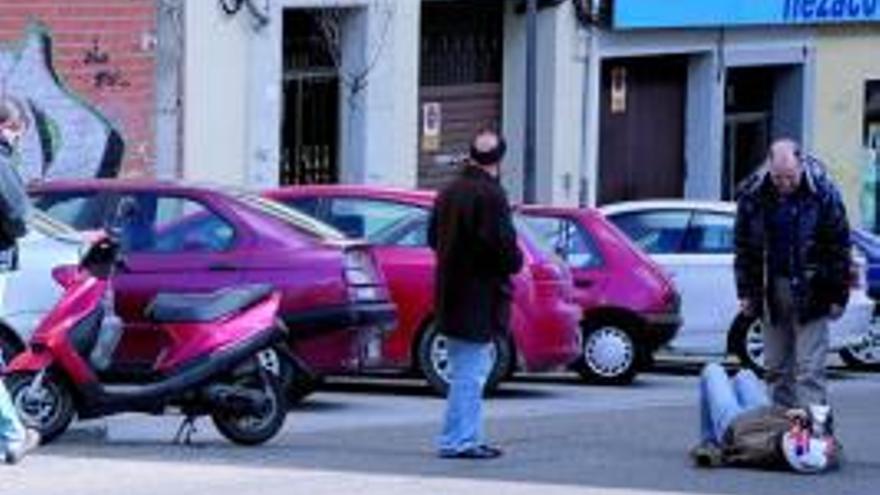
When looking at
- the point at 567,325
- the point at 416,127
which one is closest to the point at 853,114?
the point at 416,127

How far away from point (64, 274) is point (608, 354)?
6644 mm

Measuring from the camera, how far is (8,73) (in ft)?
76.6

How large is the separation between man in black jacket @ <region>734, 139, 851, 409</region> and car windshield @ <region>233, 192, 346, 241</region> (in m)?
3.80

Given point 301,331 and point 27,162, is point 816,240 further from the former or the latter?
point 27,162

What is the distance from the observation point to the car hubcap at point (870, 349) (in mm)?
23125

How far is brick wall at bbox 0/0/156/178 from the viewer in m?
23.5

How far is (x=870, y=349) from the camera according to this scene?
2334 centimetres

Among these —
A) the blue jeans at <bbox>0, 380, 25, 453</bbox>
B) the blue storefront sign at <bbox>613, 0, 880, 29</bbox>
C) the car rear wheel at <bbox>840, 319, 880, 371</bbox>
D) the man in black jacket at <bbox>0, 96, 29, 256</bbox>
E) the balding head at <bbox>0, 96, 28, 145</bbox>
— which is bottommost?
the car rear wheel at <bbox>840, 319, 880, 371</bbox>

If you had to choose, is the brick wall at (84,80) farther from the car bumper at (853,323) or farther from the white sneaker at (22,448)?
the white sneaker at (22,448)

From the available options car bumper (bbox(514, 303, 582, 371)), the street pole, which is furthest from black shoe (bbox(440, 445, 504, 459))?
the street pole

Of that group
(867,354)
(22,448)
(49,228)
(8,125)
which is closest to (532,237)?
(49,228)

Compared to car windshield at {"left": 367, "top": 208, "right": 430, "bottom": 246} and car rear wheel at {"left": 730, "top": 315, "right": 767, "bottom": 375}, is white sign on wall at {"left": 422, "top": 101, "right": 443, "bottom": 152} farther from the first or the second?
car windshield at {"left": 367, "top": 208, "right": 430, "bottom": 246}

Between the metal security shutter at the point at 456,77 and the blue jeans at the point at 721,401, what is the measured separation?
14.6 metres

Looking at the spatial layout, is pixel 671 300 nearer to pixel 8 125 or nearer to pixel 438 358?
pixel 438 358
